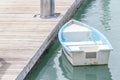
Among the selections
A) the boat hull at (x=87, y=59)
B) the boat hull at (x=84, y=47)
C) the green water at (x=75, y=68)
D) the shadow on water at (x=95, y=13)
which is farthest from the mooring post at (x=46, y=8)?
the boat hull at (x=87, y=59)

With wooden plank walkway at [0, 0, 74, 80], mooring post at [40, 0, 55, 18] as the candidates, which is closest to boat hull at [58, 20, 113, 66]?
wooden plank walkway at [0, 0, 74, 80]

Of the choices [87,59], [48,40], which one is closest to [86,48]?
[87,59]

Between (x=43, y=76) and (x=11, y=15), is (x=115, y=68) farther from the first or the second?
(x=11, y=15)

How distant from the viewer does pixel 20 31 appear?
15297mm

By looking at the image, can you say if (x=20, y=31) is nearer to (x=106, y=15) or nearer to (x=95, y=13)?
(x=106, y=15)

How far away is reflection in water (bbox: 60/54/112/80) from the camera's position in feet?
43.3

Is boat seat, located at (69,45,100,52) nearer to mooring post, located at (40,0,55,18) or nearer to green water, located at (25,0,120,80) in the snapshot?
green water, located at (25,0,120,80)

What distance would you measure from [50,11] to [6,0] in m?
3.84

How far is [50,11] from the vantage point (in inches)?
662

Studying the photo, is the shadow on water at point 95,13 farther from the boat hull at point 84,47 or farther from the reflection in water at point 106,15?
the boat hull at point 84,47

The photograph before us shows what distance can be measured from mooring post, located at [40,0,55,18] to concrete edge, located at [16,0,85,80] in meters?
0.49

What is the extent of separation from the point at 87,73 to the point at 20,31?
3.04 m

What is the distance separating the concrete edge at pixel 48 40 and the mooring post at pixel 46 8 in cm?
49

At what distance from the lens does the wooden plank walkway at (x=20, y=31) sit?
12.3 meters
